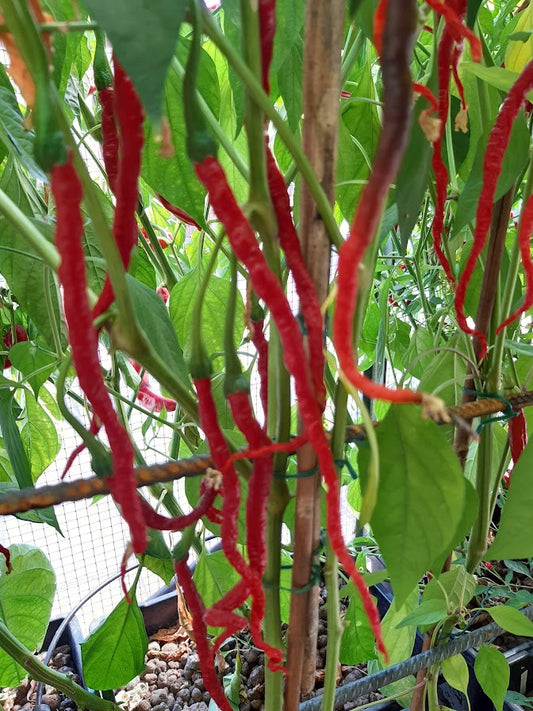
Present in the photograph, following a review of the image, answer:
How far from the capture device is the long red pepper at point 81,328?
0.51ft

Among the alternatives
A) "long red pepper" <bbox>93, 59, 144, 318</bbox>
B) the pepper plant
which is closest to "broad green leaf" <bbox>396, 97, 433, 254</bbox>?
the pepper plant

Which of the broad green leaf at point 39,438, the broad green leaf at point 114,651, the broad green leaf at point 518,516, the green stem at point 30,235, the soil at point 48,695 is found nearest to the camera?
the green stem at point 30,235

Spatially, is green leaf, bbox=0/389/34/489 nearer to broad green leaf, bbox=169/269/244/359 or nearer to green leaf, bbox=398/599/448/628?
broad green leaf, bbox=169/269/244/359

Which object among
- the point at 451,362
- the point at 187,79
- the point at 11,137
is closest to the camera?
the point at 187,79

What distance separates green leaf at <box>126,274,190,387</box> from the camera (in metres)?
0.29

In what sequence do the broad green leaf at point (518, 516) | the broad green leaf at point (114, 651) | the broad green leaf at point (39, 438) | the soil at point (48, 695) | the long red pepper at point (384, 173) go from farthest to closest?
the soil at point (48, 695) → the broad green leaf at point (39, 438) → the broad green leaf at point (114, 651) → the broad green leaf at point (518, 516) → the long red pepper at point (384, 173)

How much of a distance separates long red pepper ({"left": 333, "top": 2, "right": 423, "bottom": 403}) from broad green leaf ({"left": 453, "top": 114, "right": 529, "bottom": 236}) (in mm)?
167

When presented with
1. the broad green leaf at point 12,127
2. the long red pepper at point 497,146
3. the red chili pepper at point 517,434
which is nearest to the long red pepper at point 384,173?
the long red pepper at point 497,146

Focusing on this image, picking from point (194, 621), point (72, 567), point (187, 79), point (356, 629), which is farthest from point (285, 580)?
point (72, 567)

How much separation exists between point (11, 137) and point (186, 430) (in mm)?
349

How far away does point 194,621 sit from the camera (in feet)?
1.05

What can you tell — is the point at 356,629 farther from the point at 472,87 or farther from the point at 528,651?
the point at 472,87

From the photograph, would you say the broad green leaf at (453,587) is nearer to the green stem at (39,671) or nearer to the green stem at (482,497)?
the green stem at (482,497)

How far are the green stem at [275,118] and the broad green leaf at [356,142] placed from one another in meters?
0.18
